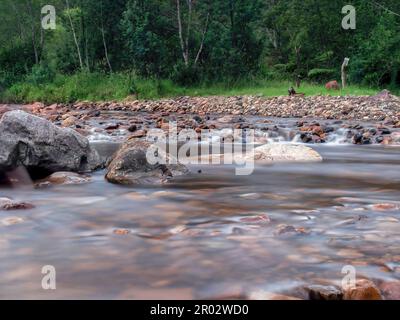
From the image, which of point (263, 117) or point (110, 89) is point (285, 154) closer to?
point (263, 117)

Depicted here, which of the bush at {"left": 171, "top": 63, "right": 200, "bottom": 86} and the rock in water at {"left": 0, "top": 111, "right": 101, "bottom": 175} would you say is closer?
the rock in water at {"left": 0, "top": 111, "right": 101, "bottom": 175}

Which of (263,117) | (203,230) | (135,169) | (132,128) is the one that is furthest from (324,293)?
(263,117)

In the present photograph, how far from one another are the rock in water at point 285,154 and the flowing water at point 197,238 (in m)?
1.90

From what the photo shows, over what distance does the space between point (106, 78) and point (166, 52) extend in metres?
4.26

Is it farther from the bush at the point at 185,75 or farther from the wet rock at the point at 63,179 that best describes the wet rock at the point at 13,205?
the bush at the point at 185,75

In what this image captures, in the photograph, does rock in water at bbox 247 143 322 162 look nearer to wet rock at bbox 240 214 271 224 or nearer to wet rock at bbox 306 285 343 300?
wet rock at bbox 240 214 271 224

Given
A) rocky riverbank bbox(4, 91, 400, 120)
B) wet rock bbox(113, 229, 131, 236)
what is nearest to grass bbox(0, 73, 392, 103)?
rocky riverbank bbox(4, 91, 400, 120)

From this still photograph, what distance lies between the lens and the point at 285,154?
873cm

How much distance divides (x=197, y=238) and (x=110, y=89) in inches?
950

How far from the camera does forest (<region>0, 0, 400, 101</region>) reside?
2844 cm

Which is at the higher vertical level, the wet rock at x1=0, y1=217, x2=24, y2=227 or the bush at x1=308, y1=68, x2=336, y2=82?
the bush at x1=308, y1=68, x2=336, y2=82

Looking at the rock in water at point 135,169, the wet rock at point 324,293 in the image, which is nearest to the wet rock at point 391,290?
the wet rock at point 324,293

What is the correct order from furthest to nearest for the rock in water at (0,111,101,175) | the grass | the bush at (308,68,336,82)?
the bush at (308,68,336,82) → the grass → the rock in water at (0,111,101,175)

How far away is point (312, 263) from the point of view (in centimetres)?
353
